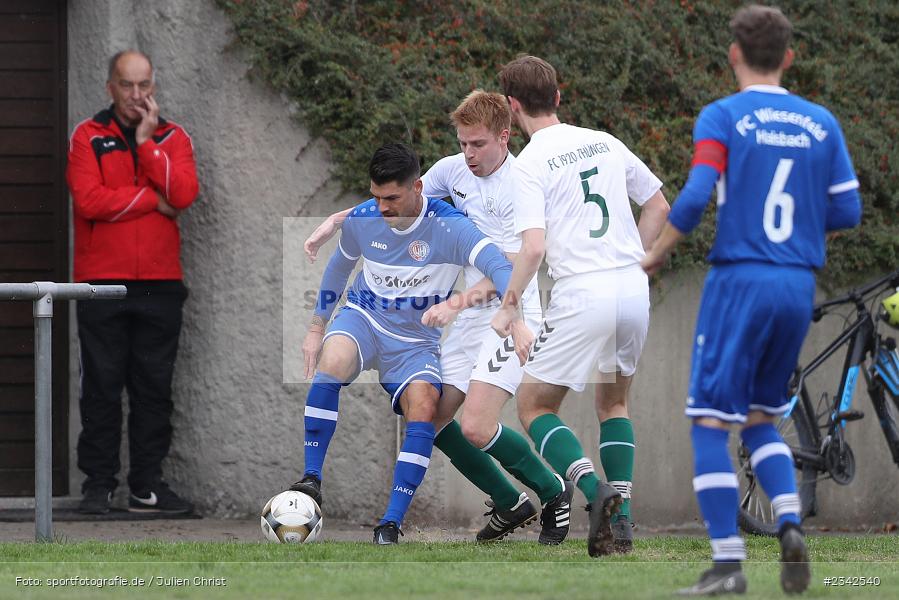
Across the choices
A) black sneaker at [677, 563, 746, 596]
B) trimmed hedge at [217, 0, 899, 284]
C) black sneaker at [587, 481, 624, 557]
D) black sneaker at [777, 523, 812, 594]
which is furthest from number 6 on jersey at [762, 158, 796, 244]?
trimmed hedge at [217, 0, 899, 284]

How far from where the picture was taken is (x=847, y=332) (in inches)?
342

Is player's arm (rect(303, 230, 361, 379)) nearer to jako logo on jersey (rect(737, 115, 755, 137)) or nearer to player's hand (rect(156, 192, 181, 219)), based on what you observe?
player's hand (rect(156, 192, 181, 219))

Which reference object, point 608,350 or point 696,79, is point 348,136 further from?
point 608,350

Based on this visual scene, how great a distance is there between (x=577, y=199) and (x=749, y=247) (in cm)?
153

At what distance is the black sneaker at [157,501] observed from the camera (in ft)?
29.0

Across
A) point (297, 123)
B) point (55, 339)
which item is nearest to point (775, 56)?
point (297, 123)

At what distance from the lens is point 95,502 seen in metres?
8.62

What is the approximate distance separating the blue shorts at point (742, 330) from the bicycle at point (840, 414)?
3.61 meters

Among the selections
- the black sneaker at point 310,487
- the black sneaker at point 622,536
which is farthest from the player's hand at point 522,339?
the black sneaker at point 310,487

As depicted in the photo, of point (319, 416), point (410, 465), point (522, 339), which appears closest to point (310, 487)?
point (319, 416)

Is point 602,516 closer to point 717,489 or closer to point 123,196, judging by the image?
point 717,489

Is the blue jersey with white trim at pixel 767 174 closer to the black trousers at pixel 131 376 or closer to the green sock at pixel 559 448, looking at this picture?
the green sock at pixel 559 448

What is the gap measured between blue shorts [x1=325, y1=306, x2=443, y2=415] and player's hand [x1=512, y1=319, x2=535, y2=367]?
865 millimetres

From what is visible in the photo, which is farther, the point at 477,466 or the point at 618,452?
the point at 477,466
